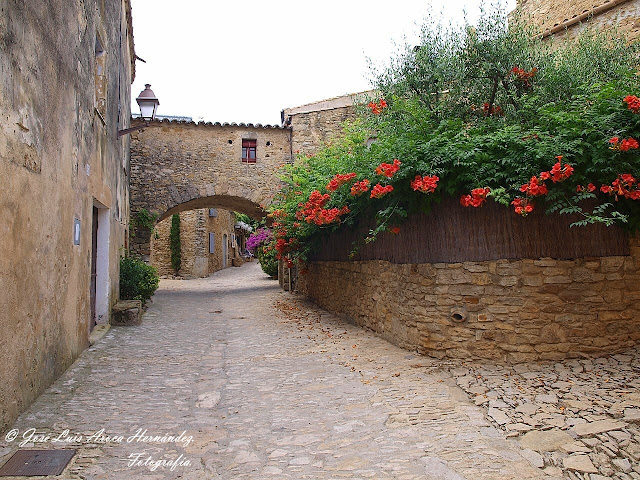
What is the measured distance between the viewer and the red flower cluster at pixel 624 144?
406 centimetres

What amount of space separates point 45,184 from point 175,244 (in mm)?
17049

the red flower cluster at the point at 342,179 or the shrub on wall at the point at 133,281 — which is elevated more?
the red flower cluster at the point at 342,179

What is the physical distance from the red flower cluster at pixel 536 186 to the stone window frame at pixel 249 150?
11.1m

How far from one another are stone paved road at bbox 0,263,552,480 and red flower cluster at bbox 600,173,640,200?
234 cm

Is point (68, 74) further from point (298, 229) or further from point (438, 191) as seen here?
point (298, 229)

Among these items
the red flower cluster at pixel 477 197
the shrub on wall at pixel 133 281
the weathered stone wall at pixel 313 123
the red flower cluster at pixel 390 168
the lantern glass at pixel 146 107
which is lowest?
the shrub on wall at pixel 133 281

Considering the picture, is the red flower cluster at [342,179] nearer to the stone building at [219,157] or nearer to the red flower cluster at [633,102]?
the red flower cluster at [633,102]

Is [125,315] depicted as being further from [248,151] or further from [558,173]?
[248,151]

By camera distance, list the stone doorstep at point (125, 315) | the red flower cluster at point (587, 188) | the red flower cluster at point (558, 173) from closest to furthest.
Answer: the red flower cluster at point (558, 173)
the red flower cluster at point (587, 188)
the stone doorstep at point (125, 315)

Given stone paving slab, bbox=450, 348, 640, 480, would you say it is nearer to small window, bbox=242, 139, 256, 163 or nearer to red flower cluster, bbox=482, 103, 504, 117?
red flower cluster, bbox=482, 103, 504, 117

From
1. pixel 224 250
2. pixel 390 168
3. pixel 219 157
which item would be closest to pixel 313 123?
pixel 219 157

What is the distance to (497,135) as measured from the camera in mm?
4793

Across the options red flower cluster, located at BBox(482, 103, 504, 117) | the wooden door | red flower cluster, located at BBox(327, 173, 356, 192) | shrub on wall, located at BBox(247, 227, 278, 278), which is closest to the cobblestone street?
the wooden door

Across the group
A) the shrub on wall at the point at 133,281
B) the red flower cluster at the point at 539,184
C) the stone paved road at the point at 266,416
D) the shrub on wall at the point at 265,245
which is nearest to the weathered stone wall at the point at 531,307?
the stone paved road at the point at 266,416
